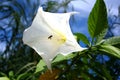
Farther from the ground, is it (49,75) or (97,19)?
(97,19)

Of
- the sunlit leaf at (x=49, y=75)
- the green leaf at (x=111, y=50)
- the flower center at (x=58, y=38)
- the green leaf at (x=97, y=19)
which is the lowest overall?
the sunlit leaf at (x=49, y=75)

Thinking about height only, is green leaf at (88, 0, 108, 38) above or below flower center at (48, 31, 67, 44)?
above

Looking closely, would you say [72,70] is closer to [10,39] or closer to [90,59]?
[90,59]

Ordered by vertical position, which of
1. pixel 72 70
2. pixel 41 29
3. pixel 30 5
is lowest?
pixel 30 5

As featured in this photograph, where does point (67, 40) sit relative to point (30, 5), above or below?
above

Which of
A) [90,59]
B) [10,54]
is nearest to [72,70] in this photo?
[90,59]
